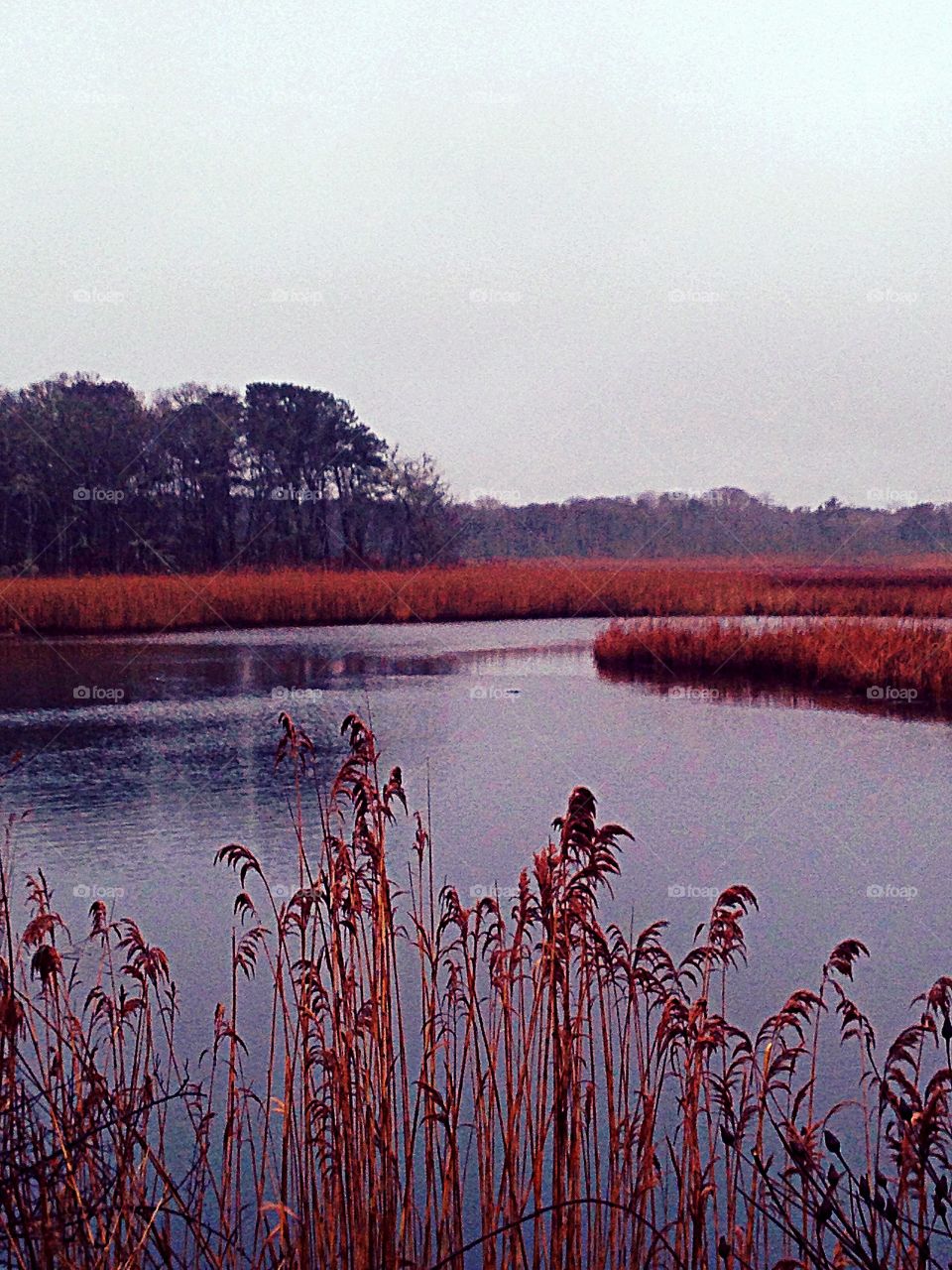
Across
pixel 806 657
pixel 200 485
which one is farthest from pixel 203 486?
pixel 806 657

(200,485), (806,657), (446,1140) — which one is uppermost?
(200,485)

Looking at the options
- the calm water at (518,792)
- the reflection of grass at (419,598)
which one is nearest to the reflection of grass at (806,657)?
the calm water at (518,792)

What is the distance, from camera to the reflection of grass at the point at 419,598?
751 inches

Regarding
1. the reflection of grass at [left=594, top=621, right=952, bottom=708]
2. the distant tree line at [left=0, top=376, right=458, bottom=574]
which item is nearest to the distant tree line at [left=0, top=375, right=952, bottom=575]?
the distant tree line at [left=0, top=376, right=458, bottom=574]

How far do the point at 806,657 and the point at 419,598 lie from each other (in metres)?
10.4

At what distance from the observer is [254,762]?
8867mm

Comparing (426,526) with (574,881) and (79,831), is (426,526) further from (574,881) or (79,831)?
(574,881)

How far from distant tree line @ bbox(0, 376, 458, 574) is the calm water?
1510 cm

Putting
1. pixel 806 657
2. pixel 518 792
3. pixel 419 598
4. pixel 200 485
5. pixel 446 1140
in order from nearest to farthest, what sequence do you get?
pixel 446 1140, pixel 518 792, pixel 806 657, pixel 419 598, pixel 200 485

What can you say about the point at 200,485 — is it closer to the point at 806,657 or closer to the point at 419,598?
the point at 419,598

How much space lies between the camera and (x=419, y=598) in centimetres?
2284

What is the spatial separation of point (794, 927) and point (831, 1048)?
1.30m

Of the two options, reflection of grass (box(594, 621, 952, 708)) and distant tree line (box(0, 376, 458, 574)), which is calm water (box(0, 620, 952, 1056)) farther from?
distant tree line (box(0, 376, 458, 574))

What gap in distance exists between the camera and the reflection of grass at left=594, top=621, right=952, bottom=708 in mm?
11945
